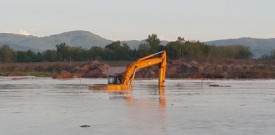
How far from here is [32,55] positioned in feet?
476

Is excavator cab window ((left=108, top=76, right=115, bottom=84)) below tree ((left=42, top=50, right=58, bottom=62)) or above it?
below

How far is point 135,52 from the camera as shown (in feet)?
429

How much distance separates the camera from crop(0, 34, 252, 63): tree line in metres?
118

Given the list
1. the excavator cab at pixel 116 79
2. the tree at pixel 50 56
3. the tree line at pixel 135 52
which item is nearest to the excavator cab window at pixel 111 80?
the excavator cab at pixel 116 79

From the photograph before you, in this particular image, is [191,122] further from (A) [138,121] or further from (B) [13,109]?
(B) [13,109]

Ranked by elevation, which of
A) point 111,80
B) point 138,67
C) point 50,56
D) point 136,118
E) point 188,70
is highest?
point 50,56

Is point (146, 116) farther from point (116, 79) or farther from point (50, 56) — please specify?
point (50, 56)

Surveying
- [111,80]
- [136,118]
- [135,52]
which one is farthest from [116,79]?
[135,52]

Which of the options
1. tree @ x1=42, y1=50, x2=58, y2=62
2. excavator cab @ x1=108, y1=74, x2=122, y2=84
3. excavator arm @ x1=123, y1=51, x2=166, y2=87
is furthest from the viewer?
tree @ x1=42, y1=50, x2=58, y2=62

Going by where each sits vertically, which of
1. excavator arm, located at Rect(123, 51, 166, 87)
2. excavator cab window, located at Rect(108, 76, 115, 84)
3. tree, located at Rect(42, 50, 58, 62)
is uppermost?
tree, located at Rect(42, 50, 58, 62)

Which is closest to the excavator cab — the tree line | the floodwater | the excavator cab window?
the excavator cab window

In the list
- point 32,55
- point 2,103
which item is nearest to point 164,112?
point 2,103

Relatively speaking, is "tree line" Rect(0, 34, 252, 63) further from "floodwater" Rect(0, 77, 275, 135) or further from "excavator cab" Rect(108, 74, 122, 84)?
"floodwater" Rect(0, 77, 275, 135)

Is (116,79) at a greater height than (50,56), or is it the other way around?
(50,56)
